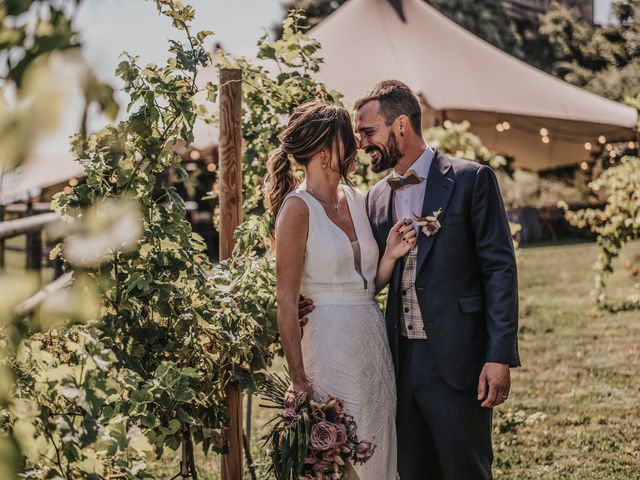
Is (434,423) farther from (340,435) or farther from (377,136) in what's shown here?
(377,136)

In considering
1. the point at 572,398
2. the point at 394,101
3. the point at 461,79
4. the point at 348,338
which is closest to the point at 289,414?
the point at 348,338

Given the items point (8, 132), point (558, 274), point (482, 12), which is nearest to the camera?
point (8, 132)

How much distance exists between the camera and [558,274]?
44.1 ft

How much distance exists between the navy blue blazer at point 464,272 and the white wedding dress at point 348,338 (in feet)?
0.72

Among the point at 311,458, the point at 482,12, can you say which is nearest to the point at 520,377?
the point at 311,458

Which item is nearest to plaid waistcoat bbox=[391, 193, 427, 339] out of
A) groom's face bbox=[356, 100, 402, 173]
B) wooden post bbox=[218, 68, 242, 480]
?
groom's face bbox=[356, 100, 402, 173]

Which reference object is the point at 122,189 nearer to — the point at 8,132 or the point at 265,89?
the point at 265,89

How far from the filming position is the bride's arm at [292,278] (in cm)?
279

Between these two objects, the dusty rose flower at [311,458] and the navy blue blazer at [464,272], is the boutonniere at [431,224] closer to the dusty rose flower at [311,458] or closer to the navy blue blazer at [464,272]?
the navy blue blazer at [464,272]

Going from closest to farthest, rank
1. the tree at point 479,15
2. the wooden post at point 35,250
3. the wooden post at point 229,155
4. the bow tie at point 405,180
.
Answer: the bow tie at point 405,180, the wooden post at point 229,155, the wooden post at point 35,250, the tree at point 479,15

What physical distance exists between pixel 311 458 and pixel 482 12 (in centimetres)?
3183

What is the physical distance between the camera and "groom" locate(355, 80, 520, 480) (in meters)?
2.84

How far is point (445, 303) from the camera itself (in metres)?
2.89

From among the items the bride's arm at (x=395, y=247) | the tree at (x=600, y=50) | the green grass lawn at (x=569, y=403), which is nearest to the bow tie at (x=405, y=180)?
the bride's arm at (x=395, y=247)
